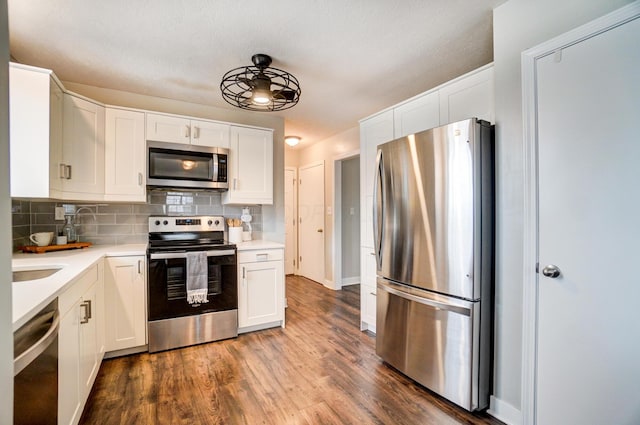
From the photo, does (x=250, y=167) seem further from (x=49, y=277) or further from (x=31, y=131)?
(x=49, y=277)

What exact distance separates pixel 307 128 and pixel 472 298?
3.32m

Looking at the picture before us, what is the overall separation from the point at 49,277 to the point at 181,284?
4.04 ft

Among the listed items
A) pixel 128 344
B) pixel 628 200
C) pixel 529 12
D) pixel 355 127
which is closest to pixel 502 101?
pixel 529 12

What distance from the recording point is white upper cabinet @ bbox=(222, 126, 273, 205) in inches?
125

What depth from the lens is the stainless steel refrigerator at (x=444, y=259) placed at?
1.78 metres

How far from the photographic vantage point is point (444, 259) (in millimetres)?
1892

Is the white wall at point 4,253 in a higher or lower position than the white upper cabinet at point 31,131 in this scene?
lower

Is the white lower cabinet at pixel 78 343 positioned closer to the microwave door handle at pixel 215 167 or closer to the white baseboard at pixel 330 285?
the microwave door handle at pixel 215 167

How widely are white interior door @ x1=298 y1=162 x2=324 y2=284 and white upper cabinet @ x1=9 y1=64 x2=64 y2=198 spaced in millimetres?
3549

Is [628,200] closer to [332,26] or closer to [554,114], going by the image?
[554,114]

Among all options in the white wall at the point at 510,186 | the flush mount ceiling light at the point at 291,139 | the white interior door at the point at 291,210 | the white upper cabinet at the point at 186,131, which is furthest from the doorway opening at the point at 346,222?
the white wall at the point at 510,186

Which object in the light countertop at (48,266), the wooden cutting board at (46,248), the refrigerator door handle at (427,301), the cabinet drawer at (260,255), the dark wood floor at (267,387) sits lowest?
the dark wood floor at (267,387)

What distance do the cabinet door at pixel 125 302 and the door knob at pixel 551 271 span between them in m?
2.86

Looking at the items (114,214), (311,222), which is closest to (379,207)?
(114,214)
